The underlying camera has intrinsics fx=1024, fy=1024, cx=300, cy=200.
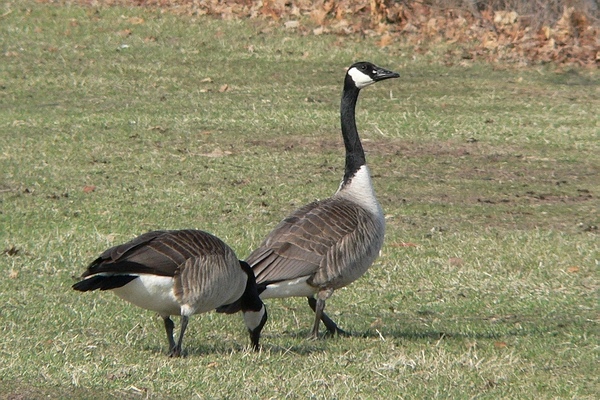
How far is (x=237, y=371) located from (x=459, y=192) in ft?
20.8

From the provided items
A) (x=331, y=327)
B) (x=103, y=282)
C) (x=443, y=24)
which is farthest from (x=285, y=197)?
(x=443, y=24)

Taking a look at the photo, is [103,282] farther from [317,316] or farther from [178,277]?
[317,316]

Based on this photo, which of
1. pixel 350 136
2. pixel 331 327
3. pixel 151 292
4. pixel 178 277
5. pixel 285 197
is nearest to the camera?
pixel 151 292

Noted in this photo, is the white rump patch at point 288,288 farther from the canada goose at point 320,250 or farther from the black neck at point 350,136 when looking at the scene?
the black neck at point 350,136

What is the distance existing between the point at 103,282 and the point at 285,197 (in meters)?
5.75

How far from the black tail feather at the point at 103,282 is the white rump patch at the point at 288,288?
1255 millimetres

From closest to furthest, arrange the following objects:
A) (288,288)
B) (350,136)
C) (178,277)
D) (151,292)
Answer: (151,292), (178,277), (288,288), (350,136)

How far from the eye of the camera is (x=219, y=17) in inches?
778

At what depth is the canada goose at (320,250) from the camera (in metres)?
6.54

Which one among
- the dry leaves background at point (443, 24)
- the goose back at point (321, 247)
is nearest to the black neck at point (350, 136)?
the goose back at point (321, 247)

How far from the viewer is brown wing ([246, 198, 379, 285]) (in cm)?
652

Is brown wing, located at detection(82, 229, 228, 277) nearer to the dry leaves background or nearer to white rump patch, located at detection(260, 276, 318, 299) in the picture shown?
white rump patch, located at detection(260, 276, 318, 299)

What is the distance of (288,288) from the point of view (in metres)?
6.59

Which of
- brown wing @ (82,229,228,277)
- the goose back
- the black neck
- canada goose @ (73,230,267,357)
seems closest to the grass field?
canada goose @ (73,230,267,357)
